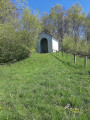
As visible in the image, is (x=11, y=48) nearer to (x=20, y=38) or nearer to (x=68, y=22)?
(x=20, y=38)

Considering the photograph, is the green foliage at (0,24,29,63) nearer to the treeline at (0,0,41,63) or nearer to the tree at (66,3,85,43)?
the treeline at (0,0,41,63)

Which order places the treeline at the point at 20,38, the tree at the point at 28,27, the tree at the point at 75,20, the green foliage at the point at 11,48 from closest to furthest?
the green foliage at the point at 11,48 < the treeline at the point at 20,38 < the tree at the point at 28,27 < the tree at the point at 75,20

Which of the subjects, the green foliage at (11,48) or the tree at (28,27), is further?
the tree at (28,27)

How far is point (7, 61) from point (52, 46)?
33.7ft

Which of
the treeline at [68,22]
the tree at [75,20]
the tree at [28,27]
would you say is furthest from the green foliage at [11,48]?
the tree at [75,20]

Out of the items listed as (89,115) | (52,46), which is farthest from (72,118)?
(52,46)

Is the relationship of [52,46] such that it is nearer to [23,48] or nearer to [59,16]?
[23,48]

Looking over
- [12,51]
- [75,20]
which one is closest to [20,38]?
[12,51]

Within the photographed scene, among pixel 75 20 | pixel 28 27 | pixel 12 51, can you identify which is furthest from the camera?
pixel 75 20

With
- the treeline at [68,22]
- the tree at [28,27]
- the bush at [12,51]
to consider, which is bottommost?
the bush at [12,51]

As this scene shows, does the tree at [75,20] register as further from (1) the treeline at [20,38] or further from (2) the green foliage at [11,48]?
(2) the green foliage at [11,48]

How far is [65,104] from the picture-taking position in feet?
7.66

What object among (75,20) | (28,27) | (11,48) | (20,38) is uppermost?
(75,20)

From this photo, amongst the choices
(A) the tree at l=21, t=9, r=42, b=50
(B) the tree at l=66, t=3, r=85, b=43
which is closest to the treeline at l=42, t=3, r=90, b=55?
(B) the tree at l=66, t=3, r=85, b=43
